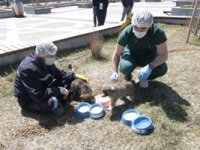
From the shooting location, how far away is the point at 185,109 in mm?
3961

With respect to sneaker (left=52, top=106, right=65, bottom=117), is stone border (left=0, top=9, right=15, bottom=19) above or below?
below

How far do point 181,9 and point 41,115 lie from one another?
872 centimetres

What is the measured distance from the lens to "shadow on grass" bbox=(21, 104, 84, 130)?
147 inches

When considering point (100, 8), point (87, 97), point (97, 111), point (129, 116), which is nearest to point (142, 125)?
point (129, 116)

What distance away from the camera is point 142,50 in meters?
4.49

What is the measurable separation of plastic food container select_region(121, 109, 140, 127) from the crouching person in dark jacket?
2.82 ft

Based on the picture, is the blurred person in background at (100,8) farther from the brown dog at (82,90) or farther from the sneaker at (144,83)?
the brown dog at (82,90)

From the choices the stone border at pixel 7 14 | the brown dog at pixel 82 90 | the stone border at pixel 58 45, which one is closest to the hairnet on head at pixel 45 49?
the brown dog at pixel 82 90

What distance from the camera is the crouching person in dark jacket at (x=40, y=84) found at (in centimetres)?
366

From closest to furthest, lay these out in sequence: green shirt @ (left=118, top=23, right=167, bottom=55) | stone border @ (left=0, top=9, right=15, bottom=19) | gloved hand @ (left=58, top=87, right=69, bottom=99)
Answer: gloved hand @ (left=58, top=87, right=69, bottom=99) < green shirt @ (left=118, top=23, right=167, bottom=55) < stone border @ (left=0, top=9, right=15, bottom=19)

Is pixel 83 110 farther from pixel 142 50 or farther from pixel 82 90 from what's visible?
pixel 142 50

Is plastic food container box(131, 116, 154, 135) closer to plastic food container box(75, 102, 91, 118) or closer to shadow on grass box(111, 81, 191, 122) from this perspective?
shadow on grass box(111, 81, 191, 122)

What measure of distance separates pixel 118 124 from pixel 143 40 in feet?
4.39

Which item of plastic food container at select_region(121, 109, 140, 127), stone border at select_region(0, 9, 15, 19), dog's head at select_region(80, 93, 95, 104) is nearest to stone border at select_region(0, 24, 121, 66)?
dog's head at select_region(80, 93, 95, 104)
